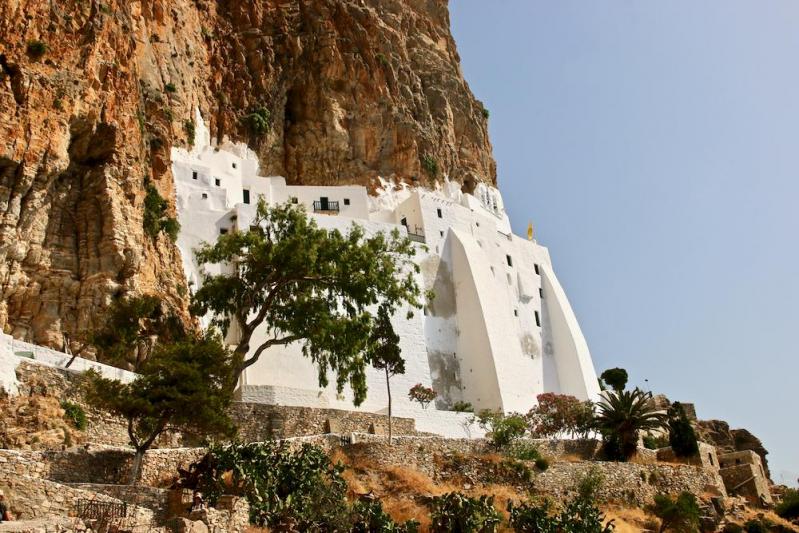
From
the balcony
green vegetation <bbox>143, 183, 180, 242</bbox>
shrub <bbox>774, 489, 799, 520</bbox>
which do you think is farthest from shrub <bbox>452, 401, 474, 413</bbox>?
green vegetation <bbox>143, 183, 180, 242</bbox>

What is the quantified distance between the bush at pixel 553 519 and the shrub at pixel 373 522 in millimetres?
3441

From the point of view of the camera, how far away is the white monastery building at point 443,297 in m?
38.3

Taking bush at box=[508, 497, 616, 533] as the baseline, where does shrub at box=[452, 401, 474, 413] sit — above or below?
above

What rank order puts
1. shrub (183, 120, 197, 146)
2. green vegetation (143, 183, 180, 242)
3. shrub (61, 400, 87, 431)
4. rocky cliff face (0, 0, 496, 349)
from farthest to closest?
shrub (183, 120, 197, 146) < green vegetation (143, 183, 180, 242) < rocky cliff face (0, 0, 496, 349) < shrub (61, 400, 87, 431)

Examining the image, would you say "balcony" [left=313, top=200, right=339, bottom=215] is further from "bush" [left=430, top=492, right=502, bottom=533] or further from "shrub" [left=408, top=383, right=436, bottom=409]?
"bush" [left=430, top=492, right=502, bottom=533]

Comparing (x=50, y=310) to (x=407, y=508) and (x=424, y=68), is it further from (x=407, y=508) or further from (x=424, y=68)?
(x=424, y=68)

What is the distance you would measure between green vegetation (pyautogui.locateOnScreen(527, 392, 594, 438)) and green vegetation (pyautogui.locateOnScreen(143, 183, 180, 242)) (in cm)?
1691

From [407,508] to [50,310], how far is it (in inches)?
545

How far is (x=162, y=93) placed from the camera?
40.9m

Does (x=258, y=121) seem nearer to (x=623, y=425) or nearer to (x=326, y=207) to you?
(x=326, y=207)

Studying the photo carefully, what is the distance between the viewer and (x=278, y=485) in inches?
776

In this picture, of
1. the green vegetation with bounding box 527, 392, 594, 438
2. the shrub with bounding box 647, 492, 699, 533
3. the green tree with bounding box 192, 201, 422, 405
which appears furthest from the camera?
the green vegetation with bounding box 527, 392, 594, 438

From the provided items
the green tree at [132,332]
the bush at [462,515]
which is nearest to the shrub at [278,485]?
the bush at [462,515]

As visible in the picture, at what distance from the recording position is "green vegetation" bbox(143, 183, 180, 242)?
33.7 metres
